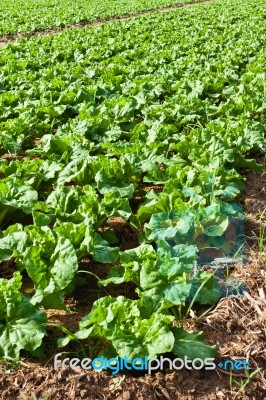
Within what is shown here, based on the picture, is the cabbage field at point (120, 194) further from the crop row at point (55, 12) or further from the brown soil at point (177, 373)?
the crop row at point (55, 12)

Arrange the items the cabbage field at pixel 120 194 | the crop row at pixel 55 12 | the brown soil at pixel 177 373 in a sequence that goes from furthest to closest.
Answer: the crop row at pixel 55 12 → the cabbage field at pixel 120 194 → the brown soil at pixel 177 373

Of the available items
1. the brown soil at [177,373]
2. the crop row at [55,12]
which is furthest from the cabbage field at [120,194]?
the crop row at [55,12]

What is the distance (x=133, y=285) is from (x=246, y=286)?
2.86 ft

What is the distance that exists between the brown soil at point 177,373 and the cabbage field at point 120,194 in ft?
0.24

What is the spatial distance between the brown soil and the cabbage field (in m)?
0.07

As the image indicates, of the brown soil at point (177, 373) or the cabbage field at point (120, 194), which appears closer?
the brown soil at point (177, 373)

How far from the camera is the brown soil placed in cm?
277

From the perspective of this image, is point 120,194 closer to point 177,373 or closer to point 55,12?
point 177,373

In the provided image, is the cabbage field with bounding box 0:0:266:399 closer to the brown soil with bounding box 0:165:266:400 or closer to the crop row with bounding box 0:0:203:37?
the brown soil with bounding box 0:165:266:400

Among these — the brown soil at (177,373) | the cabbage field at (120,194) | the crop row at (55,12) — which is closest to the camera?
the brown soil at (177,373)

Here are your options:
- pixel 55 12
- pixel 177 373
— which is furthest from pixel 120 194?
pixel 55 12

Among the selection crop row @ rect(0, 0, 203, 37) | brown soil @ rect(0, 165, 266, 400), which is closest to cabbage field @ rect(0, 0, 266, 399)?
brown soil @ rect(0, 165, 266, 400)

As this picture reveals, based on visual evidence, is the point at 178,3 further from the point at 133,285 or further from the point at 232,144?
the point at 133,285

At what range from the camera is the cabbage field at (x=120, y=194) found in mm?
3025
